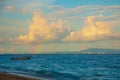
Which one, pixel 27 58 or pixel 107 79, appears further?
pixel 27 58

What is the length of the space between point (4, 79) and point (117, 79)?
11.0m

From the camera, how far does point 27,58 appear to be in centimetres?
7125

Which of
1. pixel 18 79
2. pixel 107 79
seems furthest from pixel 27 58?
pixel 18 79

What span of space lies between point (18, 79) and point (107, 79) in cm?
950

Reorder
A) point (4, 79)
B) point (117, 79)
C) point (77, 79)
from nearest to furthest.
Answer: point (4, 79)
point (77, 79)
point (117, 79)

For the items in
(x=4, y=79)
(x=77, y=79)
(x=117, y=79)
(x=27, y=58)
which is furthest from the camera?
(x=27, y=58)

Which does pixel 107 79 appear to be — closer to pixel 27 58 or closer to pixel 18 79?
pixel 18 79

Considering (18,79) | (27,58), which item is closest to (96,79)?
(18,79)

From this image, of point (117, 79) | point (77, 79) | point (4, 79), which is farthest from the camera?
point (117, 79)

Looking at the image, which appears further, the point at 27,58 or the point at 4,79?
the point at 27,58

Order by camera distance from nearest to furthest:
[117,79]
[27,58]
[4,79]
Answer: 1. [4,79]
2. [117,79]
3. [27,58]

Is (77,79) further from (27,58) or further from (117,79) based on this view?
(27,58)

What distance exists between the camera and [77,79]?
831 inches

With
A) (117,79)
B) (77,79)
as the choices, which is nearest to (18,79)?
(77,79)
